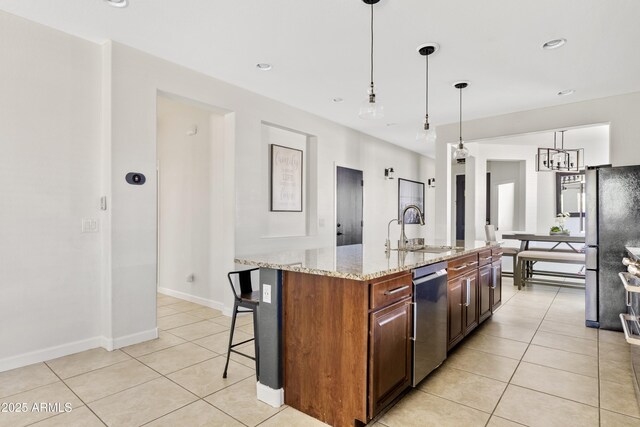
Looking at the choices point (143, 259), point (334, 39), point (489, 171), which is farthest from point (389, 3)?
point (489, 171)

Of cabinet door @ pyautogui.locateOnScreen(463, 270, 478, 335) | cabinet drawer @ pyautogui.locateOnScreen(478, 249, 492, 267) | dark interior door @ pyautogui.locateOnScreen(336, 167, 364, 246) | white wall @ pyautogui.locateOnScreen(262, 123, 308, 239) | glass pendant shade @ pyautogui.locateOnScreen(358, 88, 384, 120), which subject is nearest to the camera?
glass pendant shade @ pyautogui.locateOnScreen(358, 88, 384, 120)

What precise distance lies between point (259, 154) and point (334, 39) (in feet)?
5.97

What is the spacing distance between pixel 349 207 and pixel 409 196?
8.75 ft

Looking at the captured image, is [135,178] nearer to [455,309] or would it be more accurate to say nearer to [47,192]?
[47,192]

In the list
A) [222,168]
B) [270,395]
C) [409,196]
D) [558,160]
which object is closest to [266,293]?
[270,395]

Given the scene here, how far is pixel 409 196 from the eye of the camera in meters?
8.34

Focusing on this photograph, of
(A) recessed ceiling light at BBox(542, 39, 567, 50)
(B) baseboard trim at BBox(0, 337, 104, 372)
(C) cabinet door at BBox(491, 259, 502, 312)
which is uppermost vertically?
(A) recessed ceiling light at BBox(542, 39, 567, 50)

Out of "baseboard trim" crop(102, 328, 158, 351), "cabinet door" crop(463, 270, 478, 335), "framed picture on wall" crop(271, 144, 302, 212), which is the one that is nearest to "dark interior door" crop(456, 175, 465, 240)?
"framed picture on wall" crop(271, 144, 302, 212)

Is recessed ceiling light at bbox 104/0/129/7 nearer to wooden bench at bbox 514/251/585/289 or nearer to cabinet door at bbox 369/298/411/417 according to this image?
cabinet door at bbox 369/298/411/417

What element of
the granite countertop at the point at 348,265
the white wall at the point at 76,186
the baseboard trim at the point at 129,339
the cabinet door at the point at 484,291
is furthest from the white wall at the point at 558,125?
the baseboard trim at the point at 129,339

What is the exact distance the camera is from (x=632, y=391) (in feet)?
7.68

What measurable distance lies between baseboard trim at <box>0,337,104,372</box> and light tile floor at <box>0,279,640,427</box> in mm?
74

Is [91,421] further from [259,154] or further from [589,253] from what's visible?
[589,253]

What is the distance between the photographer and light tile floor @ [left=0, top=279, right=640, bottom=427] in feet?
6.67
